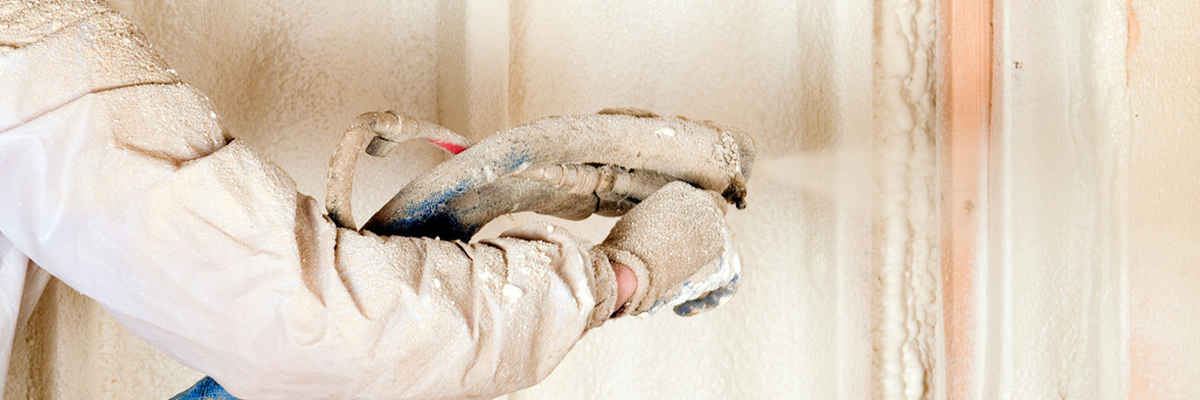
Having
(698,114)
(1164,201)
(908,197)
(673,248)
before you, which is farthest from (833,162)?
(673,248)

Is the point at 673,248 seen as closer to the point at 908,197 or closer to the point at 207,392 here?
the point at 207,392

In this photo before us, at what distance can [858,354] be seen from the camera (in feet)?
4.31

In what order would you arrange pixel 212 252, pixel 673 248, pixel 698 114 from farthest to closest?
1. pixel 698 114
2. pixel 673 248
3. pixel 212 252

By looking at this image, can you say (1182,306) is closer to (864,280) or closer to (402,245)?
(864,280)

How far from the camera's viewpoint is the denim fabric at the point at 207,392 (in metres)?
0.85

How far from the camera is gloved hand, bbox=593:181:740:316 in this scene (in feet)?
2.72

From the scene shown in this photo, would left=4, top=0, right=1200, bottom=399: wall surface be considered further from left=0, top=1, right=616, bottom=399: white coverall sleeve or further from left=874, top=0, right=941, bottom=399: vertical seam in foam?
left=0, top=1, right=616, bottom=399: white coverall sleeve

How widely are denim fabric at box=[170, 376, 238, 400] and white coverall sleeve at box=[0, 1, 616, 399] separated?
14 centimetres

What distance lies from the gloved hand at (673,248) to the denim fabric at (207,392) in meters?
0.37

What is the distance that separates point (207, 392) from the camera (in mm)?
865

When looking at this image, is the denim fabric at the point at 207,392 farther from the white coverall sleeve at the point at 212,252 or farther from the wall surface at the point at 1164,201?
the wall surface at the point at 1164,201

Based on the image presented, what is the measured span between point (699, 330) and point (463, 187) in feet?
2.07

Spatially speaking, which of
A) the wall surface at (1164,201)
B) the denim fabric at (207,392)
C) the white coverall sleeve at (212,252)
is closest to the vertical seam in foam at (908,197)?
the wall surface at (1164,201)

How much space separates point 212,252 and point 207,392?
0.29m
